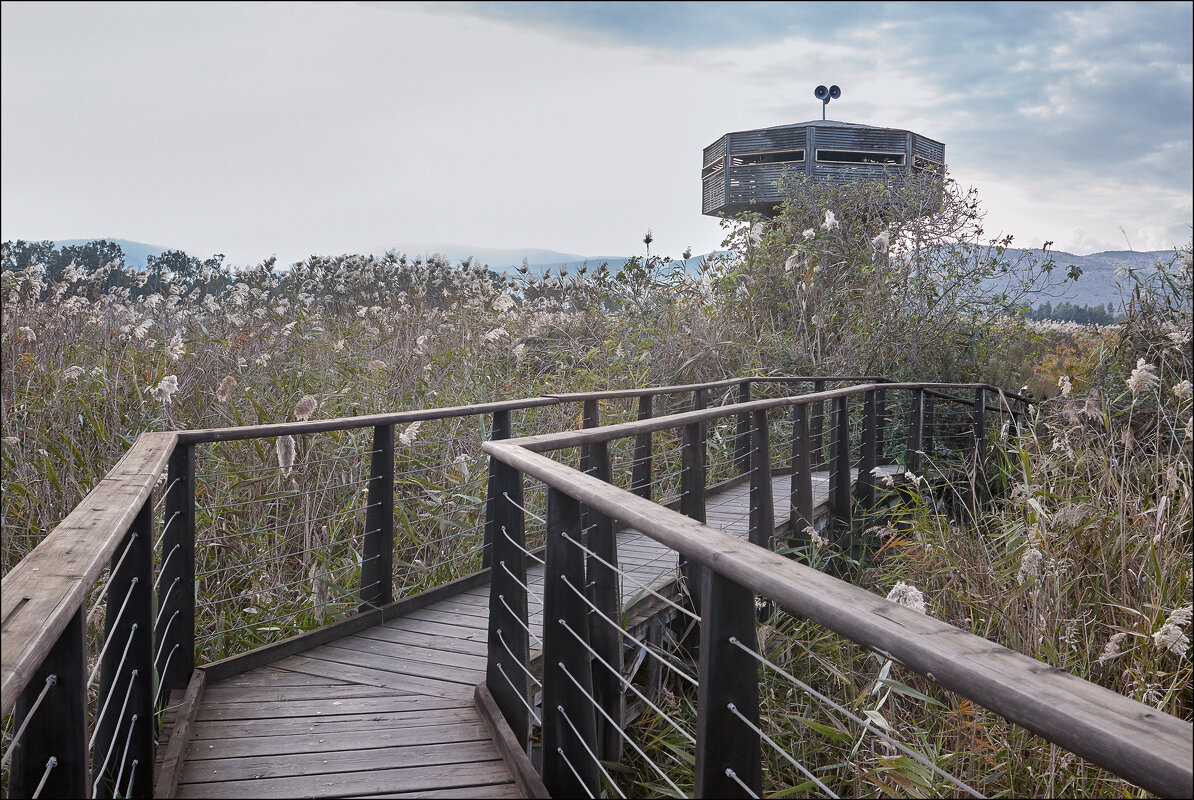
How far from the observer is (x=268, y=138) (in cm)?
157

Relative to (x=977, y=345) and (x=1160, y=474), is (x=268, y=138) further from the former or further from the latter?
(x=977, y=345)

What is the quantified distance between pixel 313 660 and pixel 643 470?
3043mm

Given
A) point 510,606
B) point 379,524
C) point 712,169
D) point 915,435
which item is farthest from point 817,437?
point 712,169

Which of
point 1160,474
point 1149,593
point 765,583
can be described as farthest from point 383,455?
point 1160,474

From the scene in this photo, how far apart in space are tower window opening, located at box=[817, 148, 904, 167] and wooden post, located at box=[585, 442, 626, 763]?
1891cm

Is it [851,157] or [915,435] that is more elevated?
[851,157]

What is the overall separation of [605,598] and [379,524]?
1.83 m

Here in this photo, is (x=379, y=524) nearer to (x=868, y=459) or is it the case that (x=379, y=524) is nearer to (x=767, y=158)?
(x=868, y=459)

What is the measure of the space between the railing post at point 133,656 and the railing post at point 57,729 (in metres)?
0.89

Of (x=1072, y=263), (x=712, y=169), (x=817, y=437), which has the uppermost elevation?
(x=712, y=169)

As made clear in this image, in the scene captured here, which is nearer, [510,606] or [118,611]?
[118,611]

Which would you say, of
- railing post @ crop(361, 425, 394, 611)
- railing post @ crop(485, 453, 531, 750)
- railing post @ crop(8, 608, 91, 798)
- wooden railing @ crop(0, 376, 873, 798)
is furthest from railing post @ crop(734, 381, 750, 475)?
railing post @ crop(8, 608, 91, 798)

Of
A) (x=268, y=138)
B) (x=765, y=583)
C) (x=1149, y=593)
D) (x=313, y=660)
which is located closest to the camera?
(x=765, y=583)

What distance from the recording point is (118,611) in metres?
2.40
